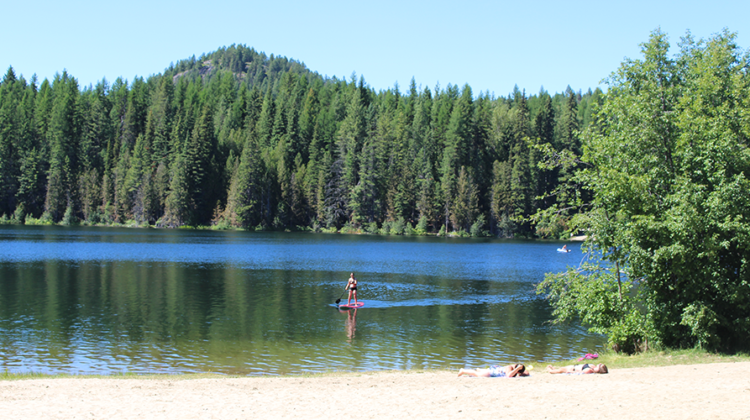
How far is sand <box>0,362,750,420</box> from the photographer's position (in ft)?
35.4

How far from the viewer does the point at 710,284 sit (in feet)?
57.2

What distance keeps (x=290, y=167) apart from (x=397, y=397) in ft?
395

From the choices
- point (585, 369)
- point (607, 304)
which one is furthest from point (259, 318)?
point (585, 369)

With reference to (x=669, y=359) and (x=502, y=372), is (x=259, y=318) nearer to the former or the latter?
(x=502, y=372)

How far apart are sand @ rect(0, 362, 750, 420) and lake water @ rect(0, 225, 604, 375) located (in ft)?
13.4

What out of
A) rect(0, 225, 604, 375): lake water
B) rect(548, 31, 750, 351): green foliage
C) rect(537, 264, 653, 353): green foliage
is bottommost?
rect(0, 225, 604, 375): lake water

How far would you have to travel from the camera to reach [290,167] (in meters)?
130

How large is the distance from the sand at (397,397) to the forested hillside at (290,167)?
3834 inches

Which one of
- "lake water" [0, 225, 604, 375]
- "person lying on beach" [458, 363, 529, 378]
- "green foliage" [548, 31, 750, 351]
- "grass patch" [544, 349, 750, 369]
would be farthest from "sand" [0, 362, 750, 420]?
"lake water" [0, 225, 604, 375]

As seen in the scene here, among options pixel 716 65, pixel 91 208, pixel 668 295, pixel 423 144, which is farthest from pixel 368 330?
pixel 91 208

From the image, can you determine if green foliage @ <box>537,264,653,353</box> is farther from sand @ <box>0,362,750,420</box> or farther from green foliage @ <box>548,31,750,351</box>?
sand @ <box>0,362,750,420</box>

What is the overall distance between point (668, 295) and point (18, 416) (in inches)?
695

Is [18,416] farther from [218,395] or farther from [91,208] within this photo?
[91,208]

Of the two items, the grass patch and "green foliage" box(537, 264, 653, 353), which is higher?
"green foliage" box(537, 264, 653, 353)
